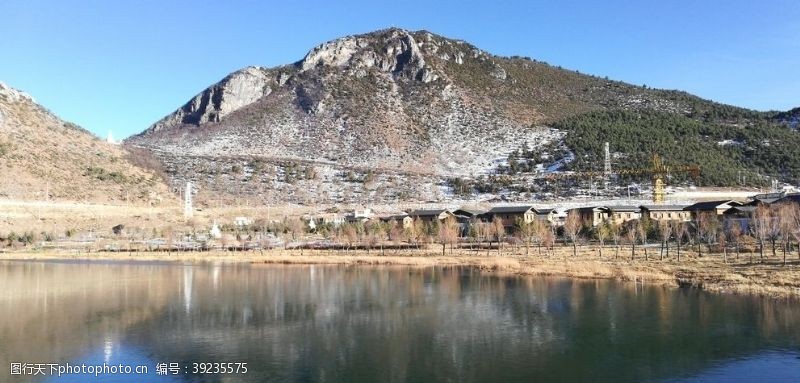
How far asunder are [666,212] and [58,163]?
8998cm

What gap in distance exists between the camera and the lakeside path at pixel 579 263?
36750 millimetres

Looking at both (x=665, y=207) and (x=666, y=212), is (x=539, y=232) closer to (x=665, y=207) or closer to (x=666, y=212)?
(x=666, y=212)

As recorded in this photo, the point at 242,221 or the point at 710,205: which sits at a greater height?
the point at 710,205

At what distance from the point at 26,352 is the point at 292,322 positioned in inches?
410

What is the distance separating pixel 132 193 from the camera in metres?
99.6

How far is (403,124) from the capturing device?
152 metres

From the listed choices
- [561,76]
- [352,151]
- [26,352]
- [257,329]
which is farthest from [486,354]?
[561,76]

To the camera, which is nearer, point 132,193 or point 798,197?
point 798,197

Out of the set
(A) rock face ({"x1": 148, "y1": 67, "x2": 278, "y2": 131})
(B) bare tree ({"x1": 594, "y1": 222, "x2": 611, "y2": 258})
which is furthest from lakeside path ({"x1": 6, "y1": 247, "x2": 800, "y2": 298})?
(A) rock face ({"x1": 148, "y1": 67, "x2": 278, "y2": 131})

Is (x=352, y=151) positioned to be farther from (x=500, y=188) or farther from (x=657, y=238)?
(x=657, y=238)

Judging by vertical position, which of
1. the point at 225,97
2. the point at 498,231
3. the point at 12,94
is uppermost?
the point at 225,97

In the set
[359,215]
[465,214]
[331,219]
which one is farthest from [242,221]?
[465,214]

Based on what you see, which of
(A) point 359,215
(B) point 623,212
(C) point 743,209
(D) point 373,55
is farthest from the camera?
(D) point 373,55

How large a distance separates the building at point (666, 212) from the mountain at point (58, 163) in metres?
73.4
